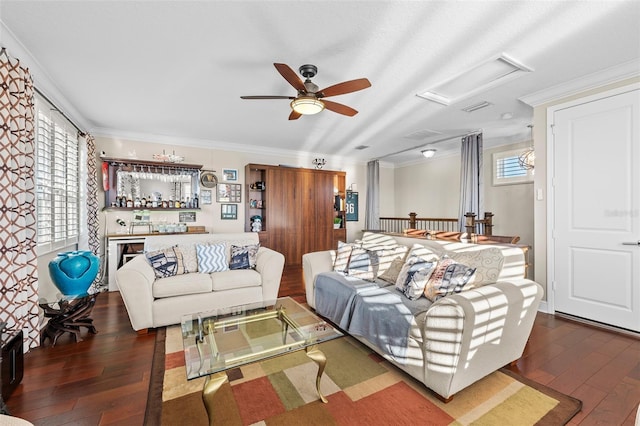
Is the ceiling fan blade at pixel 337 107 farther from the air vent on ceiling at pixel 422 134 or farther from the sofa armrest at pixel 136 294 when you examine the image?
the sofa armrest at pixel 136 294

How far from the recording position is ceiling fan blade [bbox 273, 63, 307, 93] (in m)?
2.06

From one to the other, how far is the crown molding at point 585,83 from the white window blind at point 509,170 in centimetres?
222

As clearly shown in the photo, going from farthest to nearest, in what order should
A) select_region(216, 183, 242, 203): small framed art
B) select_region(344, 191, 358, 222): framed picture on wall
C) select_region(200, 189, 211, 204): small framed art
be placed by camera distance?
1. select_region(344, 191, 358, 222): framed picture on wall
2. select_region(216, 183, 242, 203): small framed art
3. select_region(200, 189, 211, 204): small framed art

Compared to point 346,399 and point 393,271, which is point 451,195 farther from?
point 346,399

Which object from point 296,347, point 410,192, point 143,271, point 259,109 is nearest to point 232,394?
point 296,347

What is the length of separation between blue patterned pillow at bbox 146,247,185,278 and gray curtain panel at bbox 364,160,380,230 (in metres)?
4.67

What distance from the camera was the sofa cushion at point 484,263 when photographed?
86.6 inches

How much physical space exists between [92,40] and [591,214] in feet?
16.7

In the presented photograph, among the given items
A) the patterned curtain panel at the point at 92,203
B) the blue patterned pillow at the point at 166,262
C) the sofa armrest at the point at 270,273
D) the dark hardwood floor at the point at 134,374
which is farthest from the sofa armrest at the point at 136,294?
the patterned curtain panel at the point at 92,203

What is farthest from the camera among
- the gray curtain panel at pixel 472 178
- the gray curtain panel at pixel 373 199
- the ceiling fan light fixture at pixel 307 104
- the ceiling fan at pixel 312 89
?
the gray curtain panel at pixel 373 199

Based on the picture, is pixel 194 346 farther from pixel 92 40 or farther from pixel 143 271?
pixel 92 40

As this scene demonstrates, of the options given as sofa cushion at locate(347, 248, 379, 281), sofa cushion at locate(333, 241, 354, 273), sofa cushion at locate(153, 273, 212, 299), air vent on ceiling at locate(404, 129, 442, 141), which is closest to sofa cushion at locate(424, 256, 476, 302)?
sofa cushion at locate(347, 248, 379, 281)

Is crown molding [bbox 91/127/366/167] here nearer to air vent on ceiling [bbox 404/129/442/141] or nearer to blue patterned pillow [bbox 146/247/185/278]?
air vent on ceiling [bbox 404/129/442/141]

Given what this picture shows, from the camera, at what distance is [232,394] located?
6.09ft
